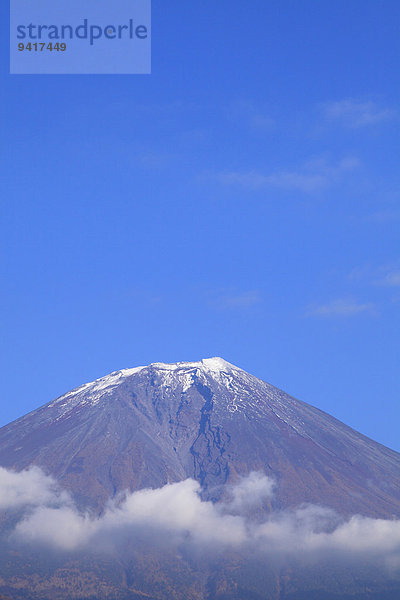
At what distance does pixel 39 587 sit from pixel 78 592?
9.87 metres

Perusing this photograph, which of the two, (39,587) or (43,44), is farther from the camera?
(39,587)

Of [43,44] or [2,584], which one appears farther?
[2,584]

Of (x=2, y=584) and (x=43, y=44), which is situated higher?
(x=43, y=44)

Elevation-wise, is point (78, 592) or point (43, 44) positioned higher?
point (43, 44)

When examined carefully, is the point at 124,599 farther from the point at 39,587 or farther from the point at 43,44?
the point at 43,44

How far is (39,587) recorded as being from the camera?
200m

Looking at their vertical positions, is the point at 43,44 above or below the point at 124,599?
above

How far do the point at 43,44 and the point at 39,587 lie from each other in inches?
5672

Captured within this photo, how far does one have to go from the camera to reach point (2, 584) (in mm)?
198375

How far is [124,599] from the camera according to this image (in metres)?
199

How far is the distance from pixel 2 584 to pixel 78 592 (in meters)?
18.8

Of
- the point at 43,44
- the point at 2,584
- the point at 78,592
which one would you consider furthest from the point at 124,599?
the point at 43,44

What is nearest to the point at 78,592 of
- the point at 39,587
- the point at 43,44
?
the point at 39,587

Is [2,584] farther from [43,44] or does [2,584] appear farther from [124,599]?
[43,44]
